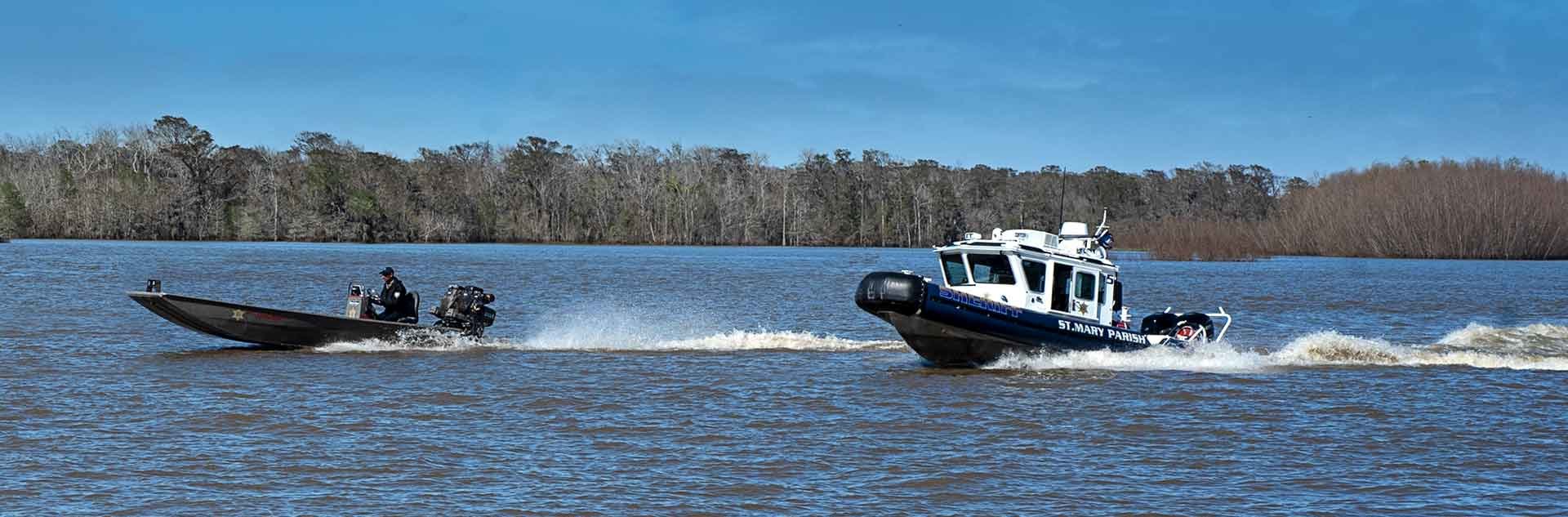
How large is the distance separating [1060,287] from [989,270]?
1140 millimetres

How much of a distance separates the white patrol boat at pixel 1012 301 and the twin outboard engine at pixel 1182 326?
0.09 meters

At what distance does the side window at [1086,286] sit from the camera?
23656 millimetres

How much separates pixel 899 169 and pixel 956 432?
5113 inches

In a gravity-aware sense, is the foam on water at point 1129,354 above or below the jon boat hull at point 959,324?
below

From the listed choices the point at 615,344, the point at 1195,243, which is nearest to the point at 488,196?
the point at 1195,243

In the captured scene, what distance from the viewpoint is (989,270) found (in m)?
23.5

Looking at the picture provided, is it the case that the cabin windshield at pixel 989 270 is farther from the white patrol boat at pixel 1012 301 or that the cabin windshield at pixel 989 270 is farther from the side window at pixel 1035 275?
the side window at pixel 1035 275

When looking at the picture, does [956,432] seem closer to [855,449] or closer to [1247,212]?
[855,449]

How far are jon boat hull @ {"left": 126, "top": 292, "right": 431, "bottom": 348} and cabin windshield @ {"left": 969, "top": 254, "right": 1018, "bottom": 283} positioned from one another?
9.43 meters

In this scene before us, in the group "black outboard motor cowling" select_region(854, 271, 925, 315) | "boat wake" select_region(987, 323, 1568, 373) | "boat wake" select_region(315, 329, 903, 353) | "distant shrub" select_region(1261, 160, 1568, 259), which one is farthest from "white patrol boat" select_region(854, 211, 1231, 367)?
"distant shrub" select_region(1261, 160, 1568, 259)

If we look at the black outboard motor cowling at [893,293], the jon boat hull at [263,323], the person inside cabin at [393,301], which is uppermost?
the black outboard motor cowling at [893,293]

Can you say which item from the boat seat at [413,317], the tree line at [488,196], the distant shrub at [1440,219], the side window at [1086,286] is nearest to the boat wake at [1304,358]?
the side window at [1086,286]

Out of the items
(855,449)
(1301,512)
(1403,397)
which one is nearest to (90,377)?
(855,449)

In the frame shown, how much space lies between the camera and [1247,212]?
162 m
